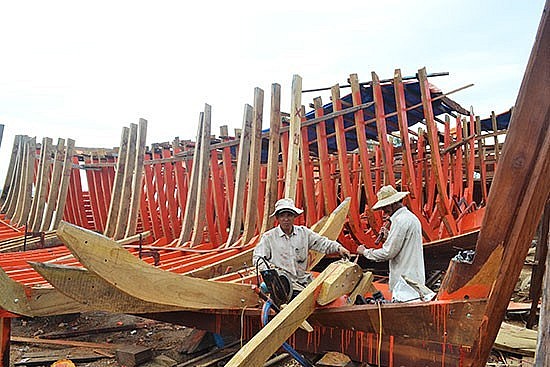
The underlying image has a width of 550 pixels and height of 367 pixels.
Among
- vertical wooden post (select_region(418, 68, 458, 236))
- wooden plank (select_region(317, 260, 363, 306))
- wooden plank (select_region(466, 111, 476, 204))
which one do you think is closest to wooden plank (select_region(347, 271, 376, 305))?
wooden plank (select_region(317, 260, 363, 306))

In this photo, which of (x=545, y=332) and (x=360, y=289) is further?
(x=360, y=289)

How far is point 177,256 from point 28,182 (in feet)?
23.0

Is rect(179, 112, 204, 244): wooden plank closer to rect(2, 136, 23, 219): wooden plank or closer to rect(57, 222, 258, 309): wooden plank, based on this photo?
rect(57, 222, 258, 309): wooden plank

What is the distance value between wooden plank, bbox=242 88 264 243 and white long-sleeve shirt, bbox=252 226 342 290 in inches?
74.2

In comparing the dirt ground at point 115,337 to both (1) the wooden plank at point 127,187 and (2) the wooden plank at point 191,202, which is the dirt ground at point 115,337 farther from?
(1) the wooden plank at point 127,187

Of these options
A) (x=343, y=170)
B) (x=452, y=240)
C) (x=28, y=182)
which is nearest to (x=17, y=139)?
(x=28, y=182)

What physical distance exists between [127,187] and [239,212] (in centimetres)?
275

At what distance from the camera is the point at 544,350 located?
186cm

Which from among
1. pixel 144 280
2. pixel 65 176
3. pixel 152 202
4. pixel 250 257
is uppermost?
pixel 65 176

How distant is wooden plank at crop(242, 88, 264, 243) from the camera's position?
19.6ft

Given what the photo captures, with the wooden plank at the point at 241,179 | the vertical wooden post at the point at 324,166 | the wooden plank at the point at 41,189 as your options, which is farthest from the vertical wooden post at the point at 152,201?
the vertical wooden post at the point at 324,166

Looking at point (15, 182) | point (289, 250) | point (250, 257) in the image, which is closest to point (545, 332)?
point (289, 250)

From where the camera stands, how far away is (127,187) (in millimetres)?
7945

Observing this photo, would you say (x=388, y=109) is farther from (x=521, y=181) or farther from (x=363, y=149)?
(x=521, y=181)
